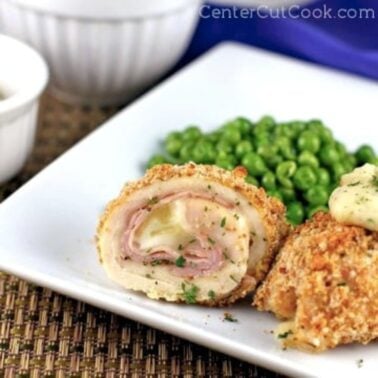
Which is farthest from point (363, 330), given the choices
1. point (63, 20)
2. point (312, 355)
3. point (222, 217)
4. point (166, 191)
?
point (63, 20)

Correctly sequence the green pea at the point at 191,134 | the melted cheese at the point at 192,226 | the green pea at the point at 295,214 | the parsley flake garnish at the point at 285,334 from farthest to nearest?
the green pea at the point at 191,134 < the green pea at the point at 295,214 < the melted cheese at the point at 192,226 < the parsley flake garnish at the point at 285,334

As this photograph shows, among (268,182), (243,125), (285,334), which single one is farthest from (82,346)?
(243,125)

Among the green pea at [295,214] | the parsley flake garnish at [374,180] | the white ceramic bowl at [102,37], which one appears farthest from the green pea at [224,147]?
the parsley flake garnish at [374,180]

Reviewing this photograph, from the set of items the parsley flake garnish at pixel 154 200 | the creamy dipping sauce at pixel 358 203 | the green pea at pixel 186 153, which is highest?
the creamy dipping sauce at pixel 358 203

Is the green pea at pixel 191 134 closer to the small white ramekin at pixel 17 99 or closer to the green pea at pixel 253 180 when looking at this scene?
the green pea at pixel 253 180

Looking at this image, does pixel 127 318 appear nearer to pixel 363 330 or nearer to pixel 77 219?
pixel 77 219

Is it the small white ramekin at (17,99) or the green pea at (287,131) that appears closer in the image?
the small white ramekin at (17,99)

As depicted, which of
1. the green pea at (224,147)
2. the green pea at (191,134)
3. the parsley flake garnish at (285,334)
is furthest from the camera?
the green pea at (191,134)
